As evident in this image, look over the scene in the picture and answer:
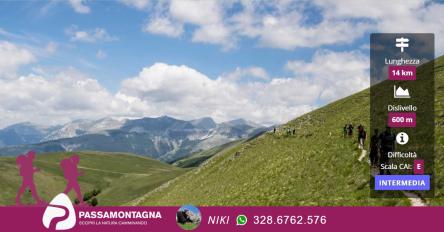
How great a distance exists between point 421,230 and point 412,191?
7182 millimetres

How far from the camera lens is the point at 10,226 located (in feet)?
70.9

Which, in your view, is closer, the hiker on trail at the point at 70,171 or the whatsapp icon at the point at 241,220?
the whatsapp icon at the point at 241,220

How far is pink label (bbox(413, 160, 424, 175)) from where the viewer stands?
2662cm

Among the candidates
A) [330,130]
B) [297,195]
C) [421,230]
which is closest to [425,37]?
[421,230]

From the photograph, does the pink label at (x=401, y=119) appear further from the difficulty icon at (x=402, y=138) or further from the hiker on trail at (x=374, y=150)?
the difficulty icon at (x=402, y=138)

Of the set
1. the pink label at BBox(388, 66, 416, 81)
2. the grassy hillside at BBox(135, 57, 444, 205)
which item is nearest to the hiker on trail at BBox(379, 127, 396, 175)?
the grassy hillside at BBox(135, 57, 444, 205)

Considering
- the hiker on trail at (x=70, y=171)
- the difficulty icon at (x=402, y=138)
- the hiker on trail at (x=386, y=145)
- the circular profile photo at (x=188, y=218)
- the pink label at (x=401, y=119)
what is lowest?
the circular profile photo at (x=188, y=218)

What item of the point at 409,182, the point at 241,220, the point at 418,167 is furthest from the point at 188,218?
the point at 418,167

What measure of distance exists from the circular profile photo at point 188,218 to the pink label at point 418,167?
14577 millimetres

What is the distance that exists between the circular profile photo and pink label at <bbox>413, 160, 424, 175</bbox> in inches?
574

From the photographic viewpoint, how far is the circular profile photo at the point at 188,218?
20.9 metres

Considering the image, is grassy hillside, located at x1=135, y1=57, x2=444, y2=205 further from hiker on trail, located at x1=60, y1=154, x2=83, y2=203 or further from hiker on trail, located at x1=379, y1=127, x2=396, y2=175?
hiker on trail, located at x1=60, y1=154, x2=83, y2=203

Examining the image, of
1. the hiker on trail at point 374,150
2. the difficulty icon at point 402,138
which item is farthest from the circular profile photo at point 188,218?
the difficulty icon at point 402,138

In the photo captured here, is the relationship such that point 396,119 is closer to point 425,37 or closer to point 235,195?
point 425,37
